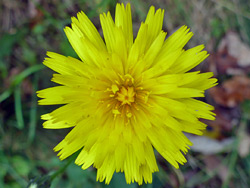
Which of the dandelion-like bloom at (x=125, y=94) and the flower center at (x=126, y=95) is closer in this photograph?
the dandelion-like bloom at (x=125, y=94)

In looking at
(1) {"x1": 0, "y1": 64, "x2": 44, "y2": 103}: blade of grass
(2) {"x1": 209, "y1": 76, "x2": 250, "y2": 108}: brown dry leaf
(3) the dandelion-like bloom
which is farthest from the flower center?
(2) {"x1": 209, "y1": 76, "x2": 250, "y2": 108}: brown dry leaf

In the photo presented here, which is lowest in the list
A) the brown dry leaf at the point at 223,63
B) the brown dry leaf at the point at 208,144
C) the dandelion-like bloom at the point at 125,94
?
the brown dry leaf at the point at 208,144

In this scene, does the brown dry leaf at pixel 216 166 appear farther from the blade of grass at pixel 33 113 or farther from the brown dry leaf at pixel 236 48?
the blade of grass at pixel 33 113

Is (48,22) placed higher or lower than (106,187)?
higher

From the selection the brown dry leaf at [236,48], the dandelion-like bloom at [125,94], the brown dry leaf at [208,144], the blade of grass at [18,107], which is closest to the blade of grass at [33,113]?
the blade of grass at [18,107]

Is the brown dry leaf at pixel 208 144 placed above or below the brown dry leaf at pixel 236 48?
below

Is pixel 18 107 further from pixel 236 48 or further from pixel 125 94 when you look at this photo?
pixel 236 48

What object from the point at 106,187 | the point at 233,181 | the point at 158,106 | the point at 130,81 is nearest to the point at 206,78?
the point at 158,106

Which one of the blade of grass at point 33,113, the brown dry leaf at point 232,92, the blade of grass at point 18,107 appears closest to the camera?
the blade of grass at point 18,107

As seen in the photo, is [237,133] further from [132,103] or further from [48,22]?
[48,22]
